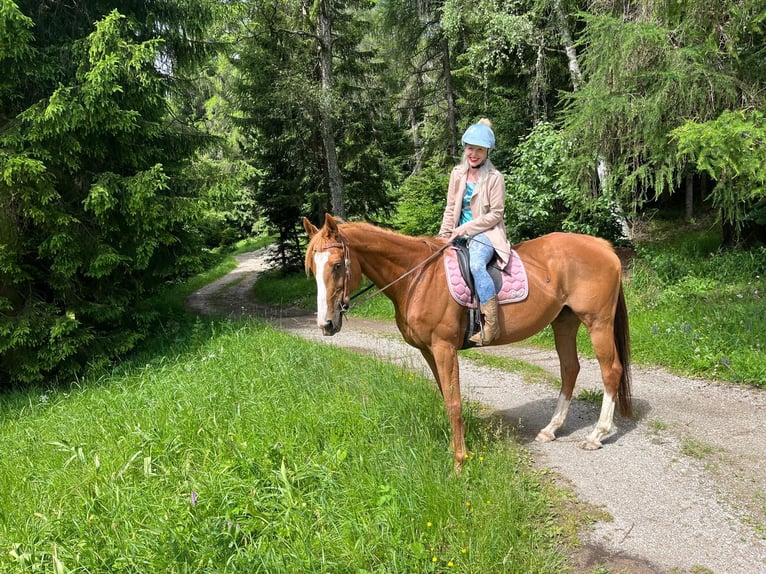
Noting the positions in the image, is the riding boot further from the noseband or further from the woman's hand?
the noseband

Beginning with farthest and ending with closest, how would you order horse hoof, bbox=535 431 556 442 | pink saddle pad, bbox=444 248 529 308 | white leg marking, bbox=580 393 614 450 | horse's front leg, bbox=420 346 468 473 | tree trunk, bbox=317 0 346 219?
1. tree trunk, bbox=317 0 346 219
2. horse hoof, bbox=535 431 556 442
3. white leg marking, bbox=580 393 614 450
4. pink saddle pad, bbox=444 248 529 308
5. horse's front leg, bbox=420 346 468 473

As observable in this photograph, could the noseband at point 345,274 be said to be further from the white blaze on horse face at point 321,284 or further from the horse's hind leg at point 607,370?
the horse's hind leg at point 607,370

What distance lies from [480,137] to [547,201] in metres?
8.07

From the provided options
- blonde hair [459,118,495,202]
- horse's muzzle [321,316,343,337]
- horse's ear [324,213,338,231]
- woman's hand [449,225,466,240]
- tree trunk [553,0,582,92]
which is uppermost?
tree trunk [553,0,582,92]

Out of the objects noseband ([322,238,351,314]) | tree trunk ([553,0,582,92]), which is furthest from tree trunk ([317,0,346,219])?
noseband ([322,238,351,314])

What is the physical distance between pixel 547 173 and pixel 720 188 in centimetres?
447

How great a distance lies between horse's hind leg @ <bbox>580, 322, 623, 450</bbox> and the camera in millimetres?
4695

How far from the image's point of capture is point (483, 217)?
4328mm

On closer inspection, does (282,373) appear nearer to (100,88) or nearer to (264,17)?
(100,88)

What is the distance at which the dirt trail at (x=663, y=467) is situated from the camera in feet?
→ 10.3

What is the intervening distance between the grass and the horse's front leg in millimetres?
4114

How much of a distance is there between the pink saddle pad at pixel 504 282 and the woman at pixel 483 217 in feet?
0.36

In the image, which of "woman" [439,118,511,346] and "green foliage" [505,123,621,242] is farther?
"green foliage" [505,123,621,242]

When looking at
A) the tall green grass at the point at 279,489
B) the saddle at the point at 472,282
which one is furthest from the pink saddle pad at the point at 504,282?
the tall green grass at the point at 279,489
